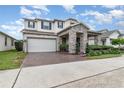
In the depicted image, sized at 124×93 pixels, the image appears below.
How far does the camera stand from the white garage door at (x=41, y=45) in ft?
65.6

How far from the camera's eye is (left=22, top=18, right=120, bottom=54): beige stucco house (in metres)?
17.4

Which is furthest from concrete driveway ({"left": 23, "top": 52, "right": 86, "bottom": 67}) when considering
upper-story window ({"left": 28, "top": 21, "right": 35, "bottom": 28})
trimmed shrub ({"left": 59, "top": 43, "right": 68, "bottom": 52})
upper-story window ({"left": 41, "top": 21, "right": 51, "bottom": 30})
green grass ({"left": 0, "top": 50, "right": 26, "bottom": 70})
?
upper-story window ({"left": 28, "top": 21, "right": 35, "bottom": 28})

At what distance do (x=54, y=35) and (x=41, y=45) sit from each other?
8.55 ft

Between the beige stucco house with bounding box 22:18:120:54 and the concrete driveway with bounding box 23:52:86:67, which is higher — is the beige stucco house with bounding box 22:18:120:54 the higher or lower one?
the higher one

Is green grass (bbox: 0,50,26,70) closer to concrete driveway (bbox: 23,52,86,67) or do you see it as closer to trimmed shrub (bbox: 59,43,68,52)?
concrete driveway (bbox: 23,52,86,67)

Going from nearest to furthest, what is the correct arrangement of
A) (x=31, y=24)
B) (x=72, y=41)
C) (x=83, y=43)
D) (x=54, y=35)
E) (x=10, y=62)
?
(x=10, y=62) < (x=72, y=41) < (x=83, y=43) < (x=54, y=35) < (x=31, y=24)

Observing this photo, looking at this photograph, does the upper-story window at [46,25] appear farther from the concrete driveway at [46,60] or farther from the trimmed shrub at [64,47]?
the concrete driveway at [46,60]

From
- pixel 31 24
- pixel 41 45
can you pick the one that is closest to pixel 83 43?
pixel 41 45

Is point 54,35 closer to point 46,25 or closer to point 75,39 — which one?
point 46,25

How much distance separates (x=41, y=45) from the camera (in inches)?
827

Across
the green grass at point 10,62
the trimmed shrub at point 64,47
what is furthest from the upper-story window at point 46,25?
the green grass at point 10,62

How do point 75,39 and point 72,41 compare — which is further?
point 75,39
